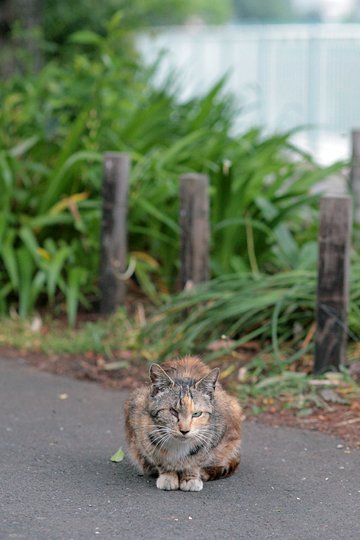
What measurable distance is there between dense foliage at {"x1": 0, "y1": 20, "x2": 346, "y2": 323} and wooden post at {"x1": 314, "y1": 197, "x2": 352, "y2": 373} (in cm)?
113

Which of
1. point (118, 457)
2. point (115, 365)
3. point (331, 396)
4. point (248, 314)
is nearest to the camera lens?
point (118, 457)

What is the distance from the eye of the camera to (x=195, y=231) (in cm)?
771

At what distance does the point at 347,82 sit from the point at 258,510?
17825 mm

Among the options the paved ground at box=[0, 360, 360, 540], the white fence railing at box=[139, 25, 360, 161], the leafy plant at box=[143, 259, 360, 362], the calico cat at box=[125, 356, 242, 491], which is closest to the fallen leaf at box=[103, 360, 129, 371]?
the leafy plant at box=[143, 259, 360, 362]

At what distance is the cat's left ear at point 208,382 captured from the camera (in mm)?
4988

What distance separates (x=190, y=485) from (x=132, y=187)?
418 cm

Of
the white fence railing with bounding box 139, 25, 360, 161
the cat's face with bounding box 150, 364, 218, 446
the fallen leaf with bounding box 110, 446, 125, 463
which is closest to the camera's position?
the cat's face with bounding box 150, 364, 218, 446

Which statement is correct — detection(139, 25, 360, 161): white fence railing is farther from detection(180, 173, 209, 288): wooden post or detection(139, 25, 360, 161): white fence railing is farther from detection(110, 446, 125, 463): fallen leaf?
detection(110, 446, 125, 463): fallen leaf

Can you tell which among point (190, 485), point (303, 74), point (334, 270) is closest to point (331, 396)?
point (334, 270)

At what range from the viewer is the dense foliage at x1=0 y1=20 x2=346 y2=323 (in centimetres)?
830

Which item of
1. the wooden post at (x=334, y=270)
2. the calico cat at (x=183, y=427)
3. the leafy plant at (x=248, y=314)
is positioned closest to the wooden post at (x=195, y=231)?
the leafy plant at (x=248, y=314)

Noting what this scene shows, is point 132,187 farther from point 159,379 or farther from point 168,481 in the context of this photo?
point 168,481

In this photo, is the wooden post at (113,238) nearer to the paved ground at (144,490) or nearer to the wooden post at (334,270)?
the paved ground at (144,490)

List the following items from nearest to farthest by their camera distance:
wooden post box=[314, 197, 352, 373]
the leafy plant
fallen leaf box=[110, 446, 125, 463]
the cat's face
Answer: the cat's face, fallen leaf box=[110, 446, 125, 463], wooden post box=[314, 197, 352, 373], the leafy plant
